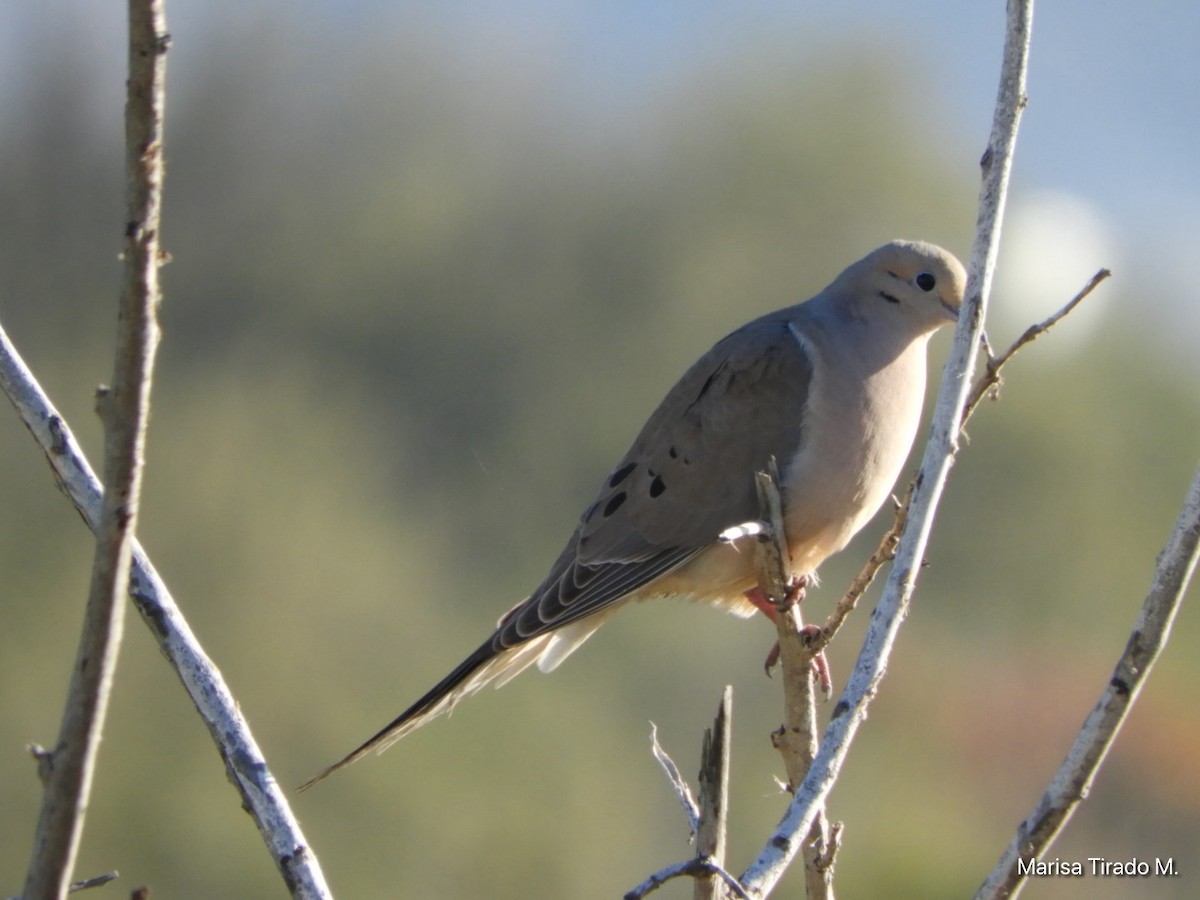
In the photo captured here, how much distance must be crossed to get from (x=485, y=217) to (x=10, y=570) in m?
11.7

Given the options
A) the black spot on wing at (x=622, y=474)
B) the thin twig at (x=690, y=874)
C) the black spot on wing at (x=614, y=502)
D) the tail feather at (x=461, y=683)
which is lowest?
the tail feather at (x=461, y=683)

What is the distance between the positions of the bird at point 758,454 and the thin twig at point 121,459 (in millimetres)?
1907

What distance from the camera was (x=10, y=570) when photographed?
44.5 feet

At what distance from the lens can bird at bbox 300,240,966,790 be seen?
3373 millimetres

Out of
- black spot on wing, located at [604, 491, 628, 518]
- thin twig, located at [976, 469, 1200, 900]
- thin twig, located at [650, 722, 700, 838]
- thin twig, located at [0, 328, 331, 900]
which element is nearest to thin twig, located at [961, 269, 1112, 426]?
thin twig, located at [976, 469, 1200, 900]

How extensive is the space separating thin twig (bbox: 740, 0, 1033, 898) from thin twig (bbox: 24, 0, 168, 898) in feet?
2.98

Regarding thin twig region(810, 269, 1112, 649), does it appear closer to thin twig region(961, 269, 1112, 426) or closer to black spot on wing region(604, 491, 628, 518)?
thin twig region(961, 269, 1112, 426)

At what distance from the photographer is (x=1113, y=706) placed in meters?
1.79

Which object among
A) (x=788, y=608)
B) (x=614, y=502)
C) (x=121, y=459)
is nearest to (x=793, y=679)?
(x=788, y=608)

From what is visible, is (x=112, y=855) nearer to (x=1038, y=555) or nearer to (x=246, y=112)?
(x=1038, y=555)

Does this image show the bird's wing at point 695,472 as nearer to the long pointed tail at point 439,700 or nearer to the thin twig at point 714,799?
the long pointed tail at point 439,700

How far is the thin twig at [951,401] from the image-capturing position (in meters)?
1.95

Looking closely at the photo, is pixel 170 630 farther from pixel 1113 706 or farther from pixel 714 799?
pixel 1113 706

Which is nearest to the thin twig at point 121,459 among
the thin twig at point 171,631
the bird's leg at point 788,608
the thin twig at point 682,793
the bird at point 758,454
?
the thin twig at point 171,631
